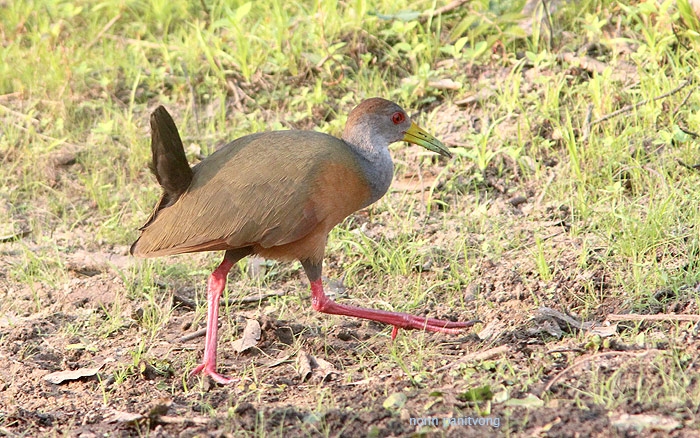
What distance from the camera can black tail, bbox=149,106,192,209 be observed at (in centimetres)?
467

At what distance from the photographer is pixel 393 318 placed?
197 inches

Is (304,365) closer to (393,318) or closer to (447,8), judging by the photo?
(393,318)

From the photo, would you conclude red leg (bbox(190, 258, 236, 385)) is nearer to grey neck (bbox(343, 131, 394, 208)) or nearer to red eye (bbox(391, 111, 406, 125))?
grey neck (bbox(343, 131, 394, 208))

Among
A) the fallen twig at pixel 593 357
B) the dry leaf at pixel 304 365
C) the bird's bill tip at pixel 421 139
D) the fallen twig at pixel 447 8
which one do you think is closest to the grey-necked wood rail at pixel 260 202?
the dry leaf at pixel 304 365

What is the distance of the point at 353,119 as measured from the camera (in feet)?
17.4

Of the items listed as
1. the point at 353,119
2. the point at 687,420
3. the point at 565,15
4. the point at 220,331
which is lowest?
the point at 220,331

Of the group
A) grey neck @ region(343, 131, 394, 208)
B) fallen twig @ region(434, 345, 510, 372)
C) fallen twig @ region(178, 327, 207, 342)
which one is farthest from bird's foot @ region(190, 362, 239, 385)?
grey neck @ region(343, 131, 394, 208)

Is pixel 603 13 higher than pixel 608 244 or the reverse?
higher

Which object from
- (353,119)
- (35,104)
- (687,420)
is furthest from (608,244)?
(35,104)

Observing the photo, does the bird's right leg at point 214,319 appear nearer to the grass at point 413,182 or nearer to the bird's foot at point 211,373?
the bird's foot at point 211,373

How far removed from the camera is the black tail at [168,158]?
467 cm

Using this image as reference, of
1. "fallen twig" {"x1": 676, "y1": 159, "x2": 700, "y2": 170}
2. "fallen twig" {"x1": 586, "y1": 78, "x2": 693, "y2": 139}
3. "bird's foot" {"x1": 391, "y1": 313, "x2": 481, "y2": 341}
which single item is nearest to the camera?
"bird's foot" {"x1": 391, "y1": 313, "x2": 481, "y2": 341}

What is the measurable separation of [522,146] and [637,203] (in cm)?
89

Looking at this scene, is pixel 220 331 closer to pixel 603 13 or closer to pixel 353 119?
pixel 353 119
